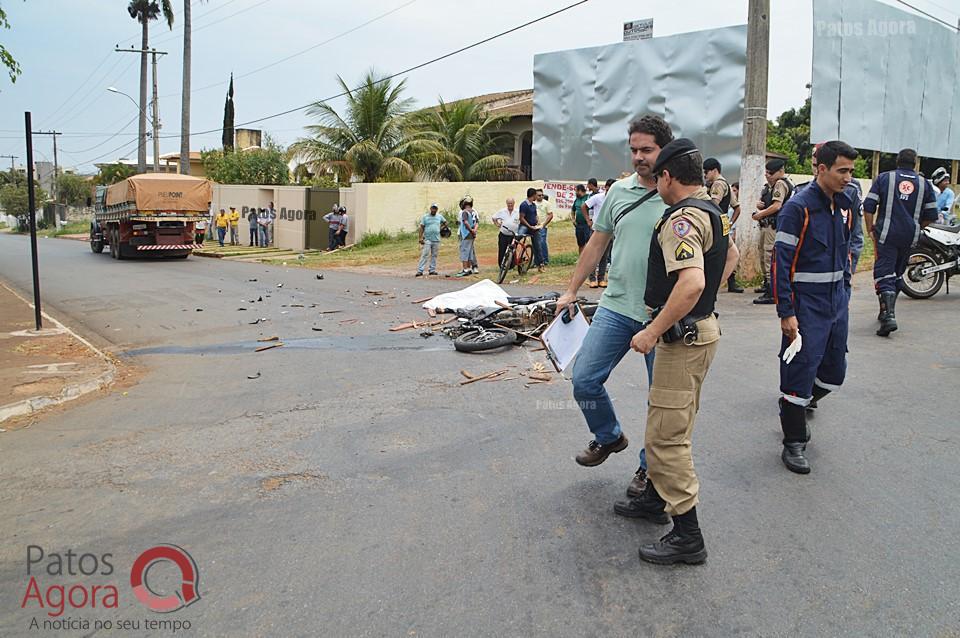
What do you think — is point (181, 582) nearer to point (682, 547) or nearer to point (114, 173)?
point (682, 547)

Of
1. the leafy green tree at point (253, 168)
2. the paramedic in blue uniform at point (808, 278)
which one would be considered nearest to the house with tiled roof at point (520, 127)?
the leafy green tree at point (253, 168)

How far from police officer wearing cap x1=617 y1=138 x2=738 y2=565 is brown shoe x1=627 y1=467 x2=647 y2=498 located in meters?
0.51

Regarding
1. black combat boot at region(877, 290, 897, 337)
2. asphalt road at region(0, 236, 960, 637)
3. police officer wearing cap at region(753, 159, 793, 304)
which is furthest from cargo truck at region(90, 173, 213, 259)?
black combat boot at region(877, 290, 897, 337)

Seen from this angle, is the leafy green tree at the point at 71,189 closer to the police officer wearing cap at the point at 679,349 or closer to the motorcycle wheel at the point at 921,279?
the motorcycle wheel at the point at 921,279

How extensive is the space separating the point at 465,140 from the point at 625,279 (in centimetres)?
2826

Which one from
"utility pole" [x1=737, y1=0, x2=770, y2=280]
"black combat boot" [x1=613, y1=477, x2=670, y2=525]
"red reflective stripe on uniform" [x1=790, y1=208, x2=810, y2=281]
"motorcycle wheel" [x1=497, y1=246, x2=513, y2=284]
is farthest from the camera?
"motorcycle wheel" [x1=497, y1=246, x2=513, y2=284]

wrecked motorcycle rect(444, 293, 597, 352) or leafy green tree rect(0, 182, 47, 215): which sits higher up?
leafy green tree rect(0, 182, 47, 215)

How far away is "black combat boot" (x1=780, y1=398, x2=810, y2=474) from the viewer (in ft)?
15.1

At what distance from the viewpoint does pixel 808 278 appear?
15.2ft

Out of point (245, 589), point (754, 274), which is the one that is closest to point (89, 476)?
point (245, 589)

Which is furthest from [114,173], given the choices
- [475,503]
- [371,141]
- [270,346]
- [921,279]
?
[475,503]

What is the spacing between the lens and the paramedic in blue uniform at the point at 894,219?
7.98 meters

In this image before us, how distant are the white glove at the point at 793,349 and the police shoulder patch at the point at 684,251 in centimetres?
163

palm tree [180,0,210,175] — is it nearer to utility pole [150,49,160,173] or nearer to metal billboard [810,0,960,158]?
utility pole [150,49,160,173]
